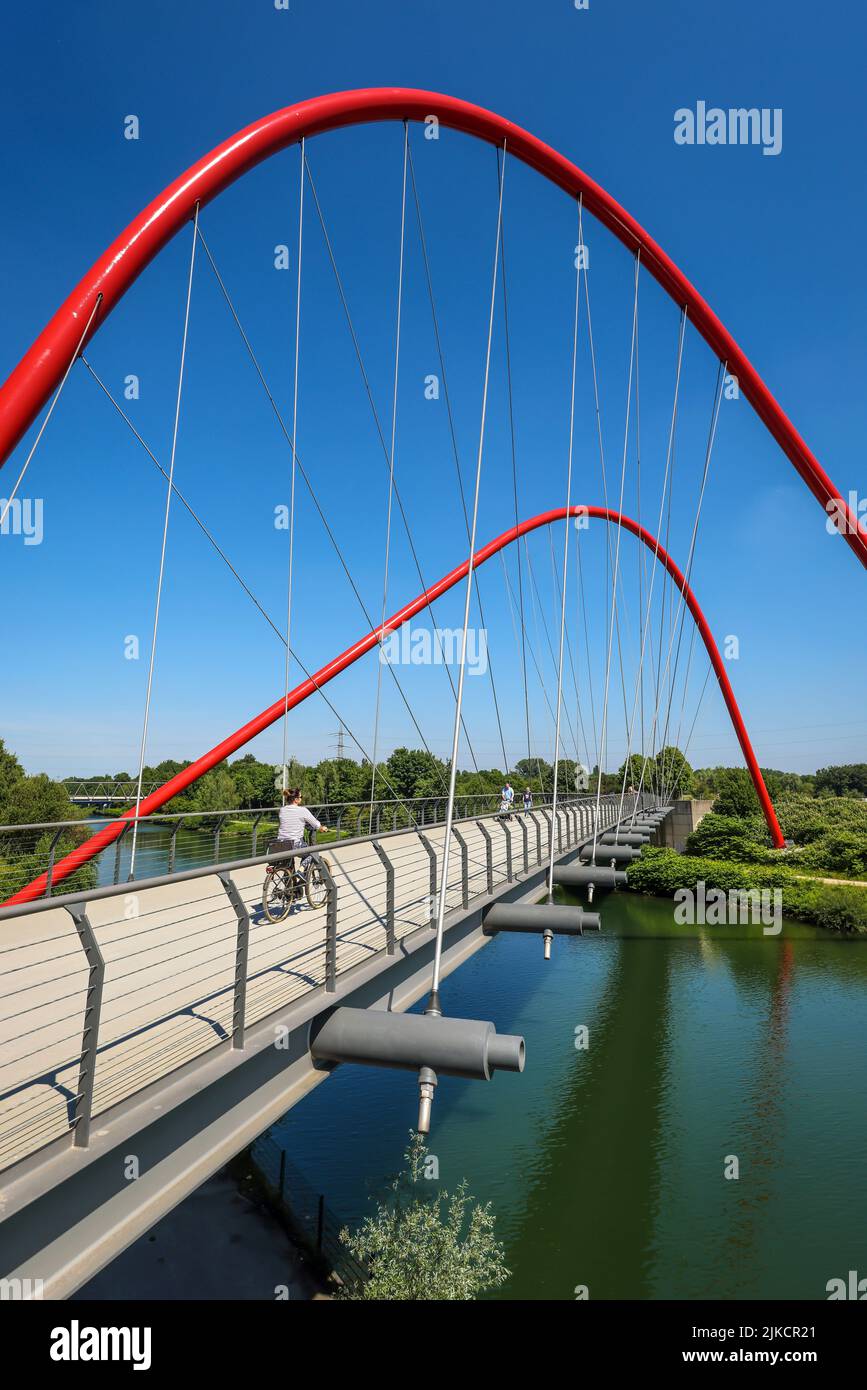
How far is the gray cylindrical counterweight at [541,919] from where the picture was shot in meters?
9.38

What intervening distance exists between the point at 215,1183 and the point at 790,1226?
10.00 metres

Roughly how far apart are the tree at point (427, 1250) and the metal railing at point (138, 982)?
5327 mm

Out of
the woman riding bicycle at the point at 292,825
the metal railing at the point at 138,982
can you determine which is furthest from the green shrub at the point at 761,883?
the woman riding bicycle at the point at 292,825

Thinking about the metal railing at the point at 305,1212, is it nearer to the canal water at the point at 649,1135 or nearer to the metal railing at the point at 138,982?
the canal water at the point at 649,1135

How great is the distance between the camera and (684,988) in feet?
88.9

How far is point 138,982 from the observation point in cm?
624

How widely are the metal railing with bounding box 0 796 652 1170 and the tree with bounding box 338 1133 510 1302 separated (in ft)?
17.5

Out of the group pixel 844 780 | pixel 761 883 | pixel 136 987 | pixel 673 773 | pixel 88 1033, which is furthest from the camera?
pixel 844 780

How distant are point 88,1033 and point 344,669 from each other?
2557cm

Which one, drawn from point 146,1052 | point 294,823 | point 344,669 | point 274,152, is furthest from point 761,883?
point 146,1052

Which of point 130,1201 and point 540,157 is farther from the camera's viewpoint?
A: point 540,157

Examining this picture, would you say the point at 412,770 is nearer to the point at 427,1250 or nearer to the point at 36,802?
the point at 36,802
